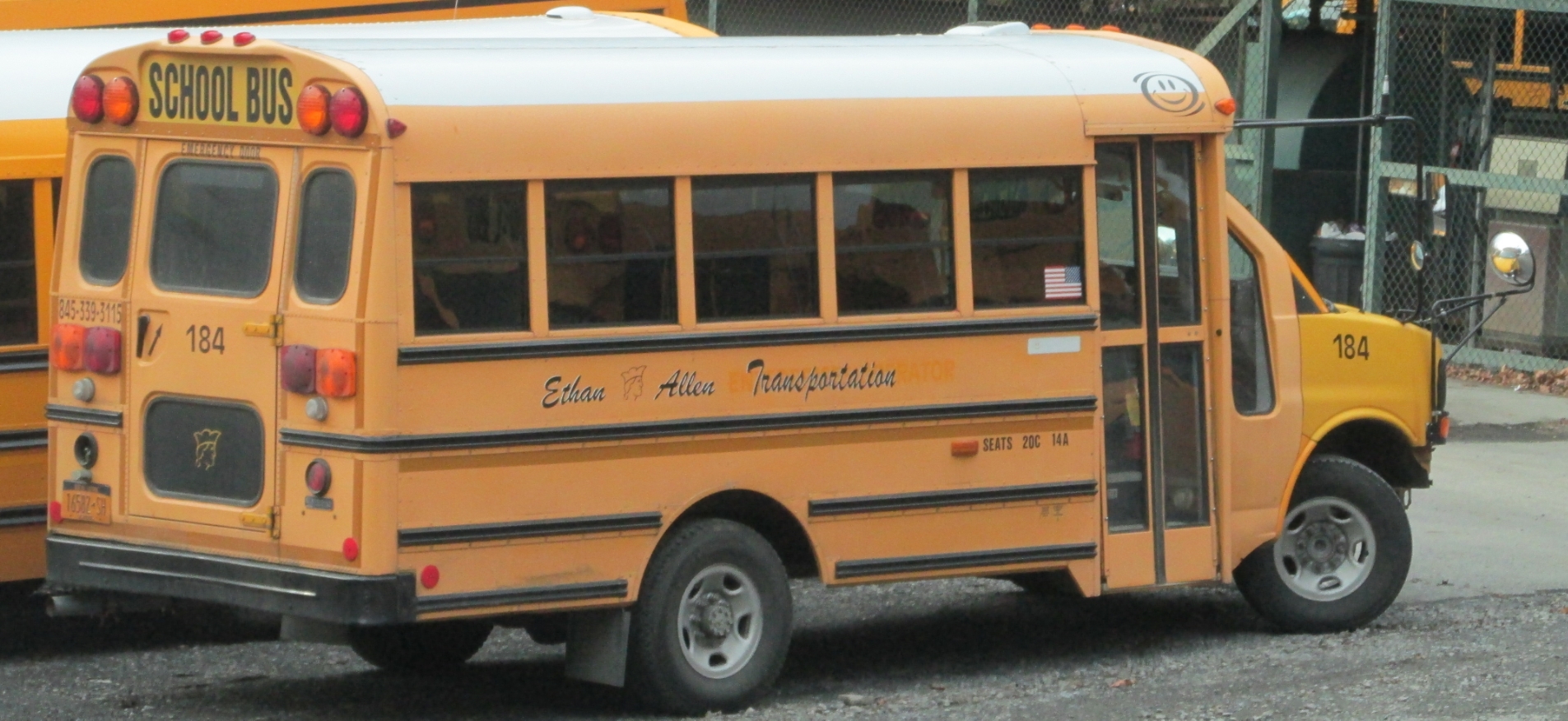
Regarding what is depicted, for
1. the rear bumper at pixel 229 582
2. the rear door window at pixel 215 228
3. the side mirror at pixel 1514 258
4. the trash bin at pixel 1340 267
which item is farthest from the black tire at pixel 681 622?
the trash bin at pixel 1340 267

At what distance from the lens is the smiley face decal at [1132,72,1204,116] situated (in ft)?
25.7

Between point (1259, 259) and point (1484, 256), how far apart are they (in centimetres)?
763

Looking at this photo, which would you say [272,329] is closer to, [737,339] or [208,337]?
[208,337]

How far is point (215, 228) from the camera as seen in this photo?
6.83 metres

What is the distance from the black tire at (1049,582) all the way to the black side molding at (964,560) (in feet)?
0.33

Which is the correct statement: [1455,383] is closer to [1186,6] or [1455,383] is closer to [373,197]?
[1186,6]

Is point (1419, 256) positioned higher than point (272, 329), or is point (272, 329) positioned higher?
point (1419, 256)

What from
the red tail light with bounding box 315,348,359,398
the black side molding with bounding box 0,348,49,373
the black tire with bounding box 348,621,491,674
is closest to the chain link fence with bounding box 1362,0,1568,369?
the black tire with bounding box 348,621,491,674

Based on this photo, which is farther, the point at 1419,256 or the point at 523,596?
the point at 1419,256

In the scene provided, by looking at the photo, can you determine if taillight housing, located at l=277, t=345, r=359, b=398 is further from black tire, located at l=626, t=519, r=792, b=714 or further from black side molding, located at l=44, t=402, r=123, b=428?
black tire, located at l=626, t=519, r=792, b=714

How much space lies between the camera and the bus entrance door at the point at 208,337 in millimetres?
6641

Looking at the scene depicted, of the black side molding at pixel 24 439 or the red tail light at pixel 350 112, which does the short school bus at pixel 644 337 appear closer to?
the red tail light at pixel 350 112

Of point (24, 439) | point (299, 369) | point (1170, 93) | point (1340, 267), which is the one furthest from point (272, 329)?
point (1340, 267)

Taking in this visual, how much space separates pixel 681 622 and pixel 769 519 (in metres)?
0.53
